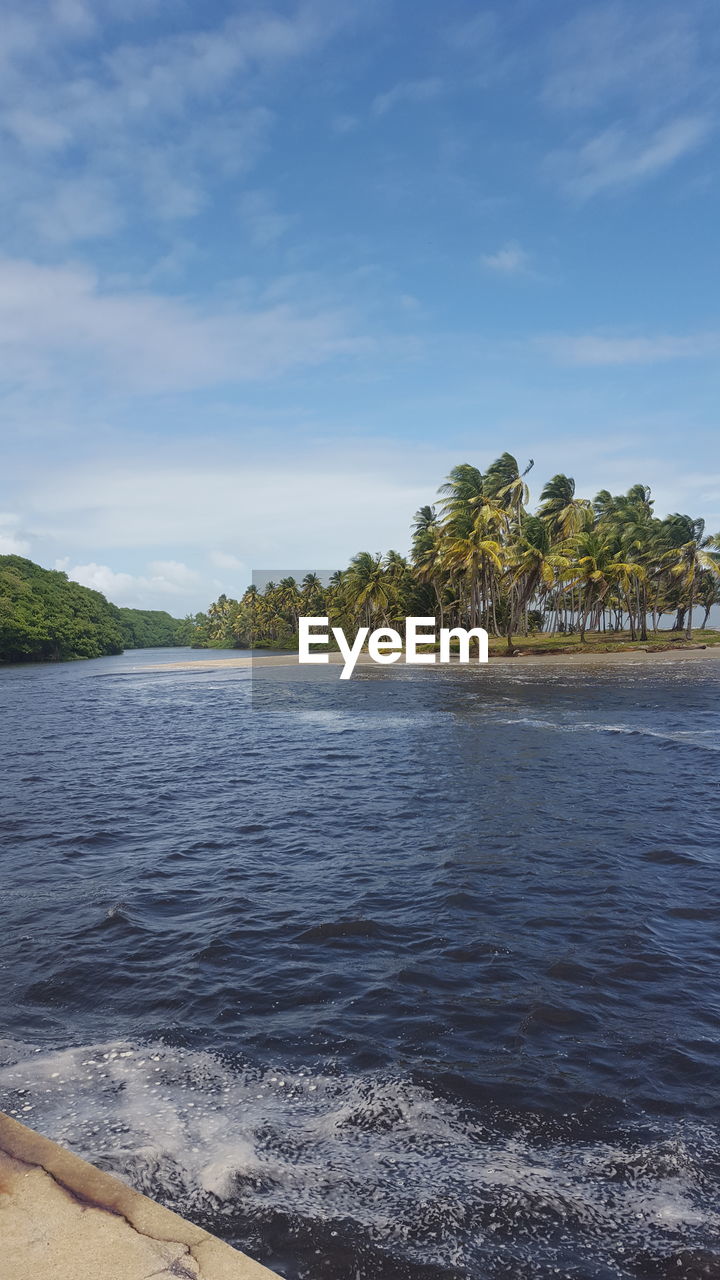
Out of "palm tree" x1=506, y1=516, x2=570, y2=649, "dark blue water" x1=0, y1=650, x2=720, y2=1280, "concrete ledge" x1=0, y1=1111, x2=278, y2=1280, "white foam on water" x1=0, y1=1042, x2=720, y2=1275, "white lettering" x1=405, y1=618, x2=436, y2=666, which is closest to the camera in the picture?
"concrete ledge" x1=0, y1=1111, x2=278, y2=1280

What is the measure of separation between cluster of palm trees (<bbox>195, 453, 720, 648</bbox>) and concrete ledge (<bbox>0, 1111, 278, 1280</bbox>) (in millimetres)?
62923

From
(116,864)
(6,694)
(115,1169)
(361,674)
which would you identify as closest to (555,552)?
(361,674)

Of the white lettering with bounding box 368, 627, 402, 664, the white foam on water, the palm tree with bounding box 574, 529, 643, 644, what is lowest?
the white foam on water

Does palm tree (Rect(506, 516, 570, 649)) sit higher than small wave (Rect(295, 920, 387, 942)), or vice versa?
palm tree (Rect(506, 516, 570, 649))

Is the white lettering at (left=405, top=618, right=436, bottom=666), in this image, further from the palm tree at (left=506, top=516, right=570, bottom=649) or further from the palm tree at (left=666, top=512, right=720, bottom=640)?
the palm tree at (left=666, top=512, right=720, bottom=640)

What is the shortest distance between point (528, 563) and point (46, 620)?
300 feet

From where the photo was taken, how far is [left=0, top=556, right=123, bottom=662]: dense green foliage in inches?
4459

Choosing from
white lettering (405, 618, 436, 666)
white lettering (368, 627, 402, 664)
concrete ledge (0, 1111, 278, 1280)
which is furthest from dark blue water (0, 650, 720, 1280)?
white lettering (368, 627, 402, 664)

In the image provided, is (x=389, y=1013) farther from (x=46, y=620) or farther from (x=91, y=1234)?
(x=46, y=620)

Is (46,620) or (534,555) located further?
(46,620)

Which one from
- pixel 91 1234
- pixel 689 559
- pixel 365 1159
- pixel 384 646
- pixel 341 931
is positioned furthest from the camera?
pixel 384 646

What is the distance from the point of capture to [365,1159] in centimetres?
512

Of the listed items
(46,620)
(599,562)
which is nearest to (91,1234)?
(599,562)

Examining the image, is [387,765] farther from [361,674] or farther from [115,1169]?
[361,674]
